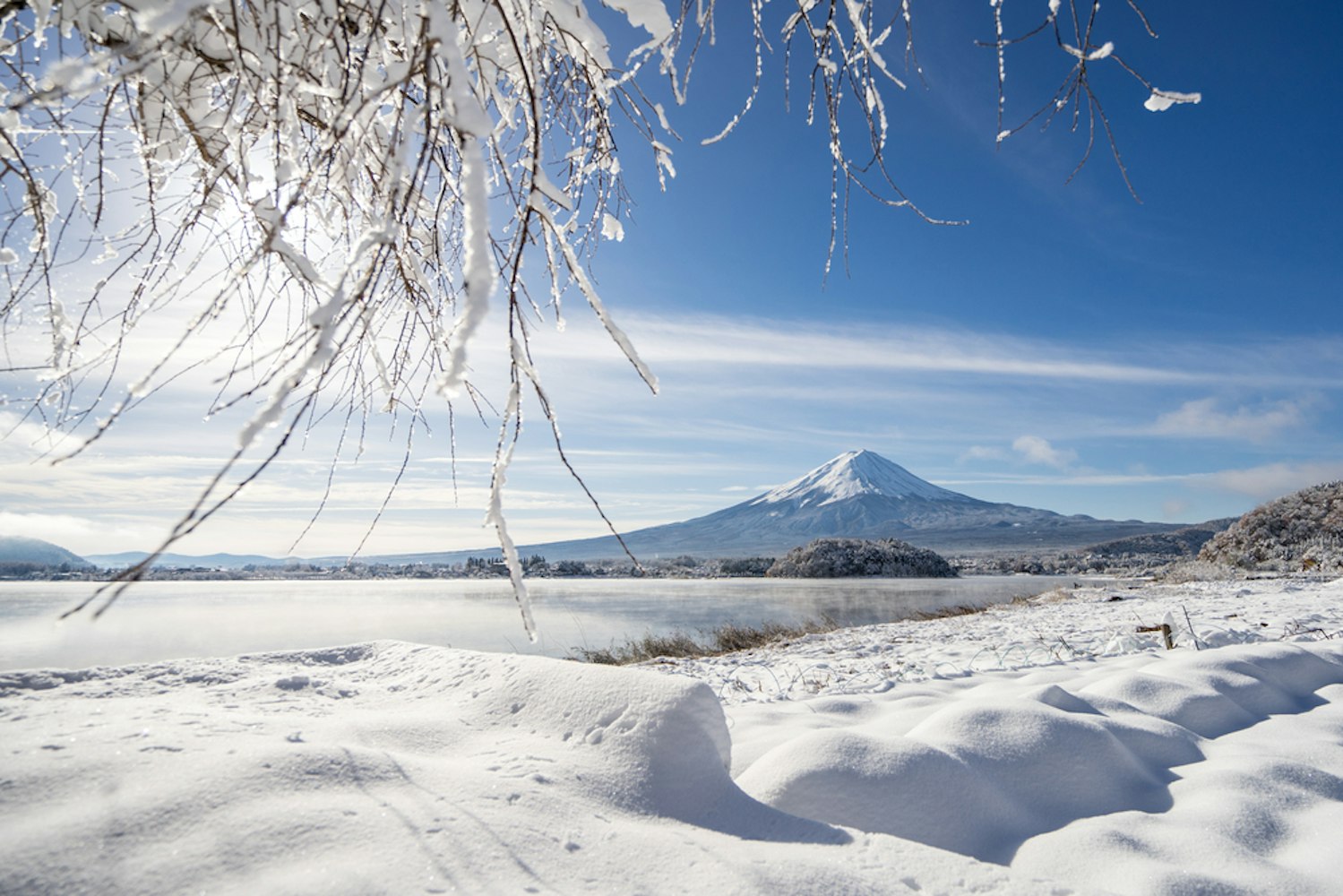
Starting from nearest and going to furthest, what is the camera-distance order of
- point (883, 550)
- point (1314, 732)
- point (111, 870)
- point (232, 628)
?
point (111, 870), point (1314, 732), point (232, 628), point (883, 550)

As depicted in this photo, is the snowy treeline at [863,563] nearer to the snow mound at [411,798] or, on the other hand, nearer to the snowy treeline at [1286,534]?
the snowy treeline at [1286,534]

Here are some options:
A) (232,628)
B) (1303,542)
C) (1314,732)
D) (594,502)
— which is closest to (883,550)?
(1303,542)

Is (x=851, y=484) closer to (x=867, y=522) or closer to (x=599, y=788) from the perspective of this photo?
(x=867, y=522)

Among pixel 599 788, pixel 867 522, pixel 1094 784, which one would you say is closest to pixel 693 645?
pixel 1094 784

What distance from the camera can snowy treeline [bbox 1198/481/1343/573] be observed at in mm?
14695

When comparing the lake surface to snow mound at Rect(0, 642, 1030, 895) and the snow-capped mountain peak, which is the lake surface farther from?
the snow-capped mountain peak

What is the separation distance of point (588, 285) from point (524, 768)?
2.25 ft

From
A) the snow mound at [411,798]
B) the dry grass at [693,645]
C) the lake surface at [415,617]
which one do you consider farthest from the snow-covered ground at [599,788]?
the dry grass at [693,645]

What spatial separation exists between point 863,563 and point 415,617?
16564 mm

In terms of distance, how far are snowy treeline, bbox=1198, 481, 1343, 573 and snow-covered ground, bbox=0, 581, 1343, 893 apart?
1643 cm

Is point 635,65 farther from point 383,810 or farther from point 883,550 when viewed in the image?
point 883,550

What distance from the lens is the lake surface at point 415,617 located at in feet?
20.1

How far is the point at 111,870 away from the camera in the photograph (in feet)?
2.22

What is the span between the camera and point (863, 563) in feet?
74.8
